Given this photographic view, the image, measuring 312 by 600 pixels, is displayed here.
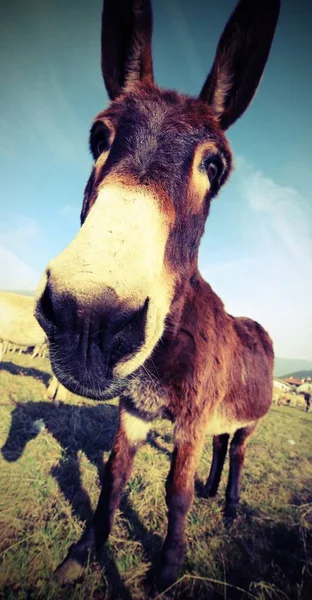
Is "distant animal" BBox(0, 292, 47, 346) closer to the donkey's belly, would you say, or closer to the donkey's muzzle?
the donkey's belly

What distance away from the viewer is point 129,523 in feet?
9.07

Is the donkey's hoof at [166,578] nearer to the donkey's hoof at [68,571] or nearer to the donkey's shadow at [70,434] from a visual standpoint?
the donkey's hoof at [68,571]

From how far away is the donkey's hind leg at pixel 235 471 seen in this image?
3316mm

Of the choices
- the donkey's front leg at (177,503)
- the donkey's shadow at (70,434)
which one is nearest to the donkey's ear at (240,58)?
the donkey's front leg at (177,503)

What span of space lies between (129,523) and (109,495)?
0.86 m

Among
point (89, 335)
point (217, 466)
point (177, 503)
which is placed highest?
point (89, 335)

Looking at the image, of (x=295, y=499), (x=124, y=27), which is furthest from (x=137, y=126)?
(x=295, y=499)

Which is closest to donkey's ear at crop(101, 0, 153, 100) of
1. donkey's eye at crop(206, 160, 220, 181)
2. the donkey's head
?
the donkey's head

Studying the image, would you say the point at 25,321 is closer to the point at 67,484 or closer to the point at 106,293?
the point at 67,484

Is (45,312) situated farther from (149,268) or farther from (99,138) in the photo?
(99,138)

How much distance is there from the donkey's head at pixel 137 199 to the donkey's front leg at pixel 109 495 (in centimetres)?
151

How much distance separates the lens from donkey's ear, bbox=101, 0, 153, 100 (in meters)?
1.94

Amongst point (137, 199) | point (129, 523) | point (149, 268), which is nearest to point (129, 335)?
point (149, 268)

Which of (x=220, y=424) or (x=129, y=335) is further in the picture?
(x=220, y=424)
